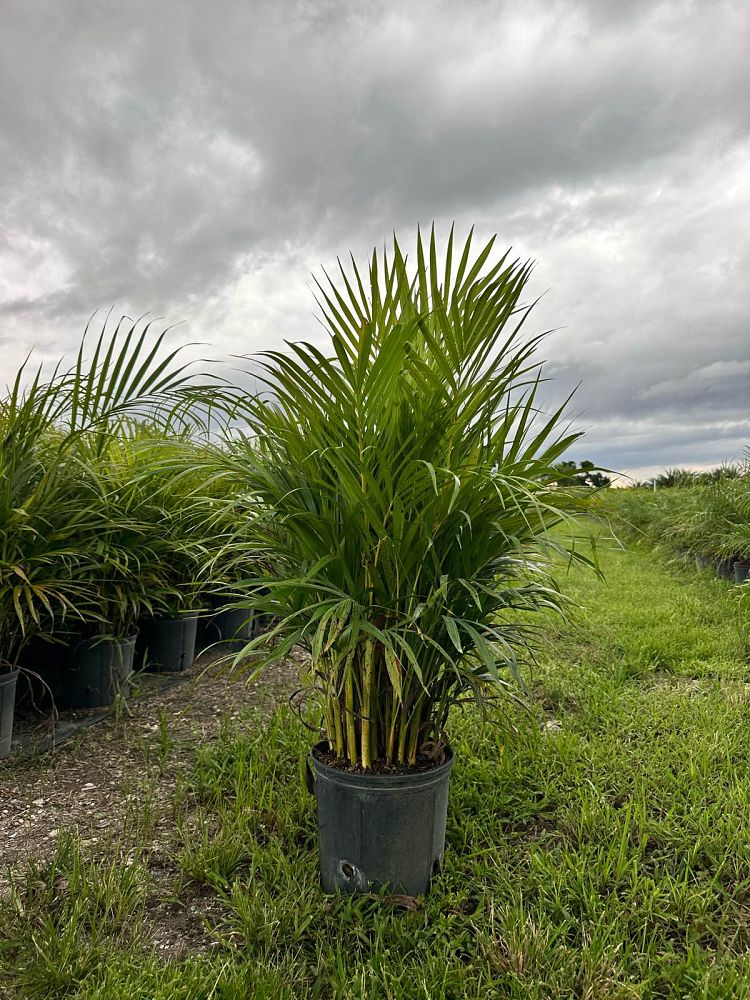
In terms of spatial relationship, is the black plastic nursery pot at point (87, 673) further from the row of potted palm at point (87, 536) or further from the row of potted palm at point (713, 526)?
the row of potted palm at point (713, 526)

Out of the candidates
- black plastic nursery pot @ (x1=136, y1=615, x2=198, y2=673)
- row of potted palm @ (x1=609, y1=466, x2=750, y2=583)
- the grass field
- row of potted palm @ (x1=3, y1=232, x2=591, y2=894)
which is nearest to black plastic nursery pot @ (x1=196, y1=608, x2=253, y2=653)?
black plastic nursery pot @ (x1=136, y1=615, x2=198, y2=673)

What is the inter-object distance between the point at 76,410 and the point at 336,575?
147cm

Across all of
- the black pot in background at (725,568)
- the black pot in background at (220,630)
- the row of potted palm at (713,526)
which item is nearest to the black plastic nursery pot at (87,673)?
the black pot in background at (220,630)

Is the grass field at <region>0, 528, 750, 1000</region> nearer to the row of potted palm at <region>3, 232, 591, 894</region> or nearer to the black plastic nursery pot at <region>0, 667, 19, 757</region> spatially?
the row of potted palm at <region>3, 232, 591, 894</region>

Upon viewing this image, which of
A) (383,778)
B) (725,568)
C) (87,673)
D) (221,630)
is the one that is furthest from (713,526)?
(383,778)

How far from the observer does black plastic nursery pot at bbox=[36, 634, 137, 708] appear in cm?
295

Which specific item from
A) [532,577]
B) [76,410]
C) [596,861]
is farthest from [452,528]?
[76,410]

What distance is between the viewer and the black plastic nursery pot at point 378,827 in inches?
61.6

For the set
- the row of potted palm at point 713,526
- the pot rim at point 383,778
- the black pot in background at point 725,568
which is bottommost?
the pot rim at point 383,778

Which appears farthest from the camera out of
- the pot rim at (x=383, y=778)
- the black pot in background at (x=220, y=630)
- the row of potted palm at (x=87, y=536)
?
the black pot in background at (x=220, y=630)

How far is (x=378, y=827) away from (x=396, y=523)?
0.70 m

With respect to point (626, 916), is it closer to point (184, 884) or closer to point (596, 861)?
point (596, 861)

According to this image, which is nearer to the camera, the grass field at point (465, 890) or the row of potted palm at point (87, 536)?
the grass field at point (465, 890)

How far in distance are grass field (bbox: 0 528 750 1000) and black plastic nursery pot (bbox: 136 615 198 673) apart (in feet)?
3.28
